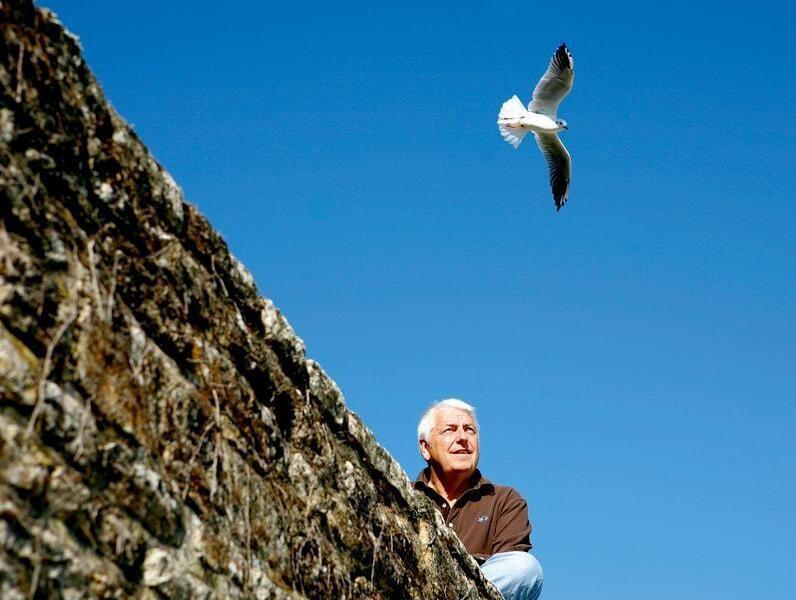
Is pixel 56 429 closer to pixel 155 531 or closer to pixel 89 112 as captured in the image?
pixel 155 531

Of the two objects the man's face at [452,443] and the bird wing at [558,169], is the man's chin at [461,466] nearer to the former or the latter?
the man's face at [452,443]

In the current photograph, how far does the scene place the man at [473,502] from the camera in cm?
638

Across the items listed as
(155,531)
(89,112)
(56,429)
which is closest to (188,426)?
(155,531)

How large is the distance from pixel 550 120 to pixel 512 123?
685mm

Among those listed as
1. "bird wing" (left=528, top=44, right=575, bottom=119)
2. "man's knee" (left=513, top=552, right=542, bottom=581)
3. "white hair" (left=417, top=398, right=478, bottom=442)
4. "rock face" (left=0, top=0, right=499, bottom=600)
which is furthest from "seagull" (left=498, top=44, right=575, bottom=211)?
"rock face" (left=0, top=0, right=499, bottom=600)

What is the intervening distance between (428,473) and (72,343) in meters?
5.01

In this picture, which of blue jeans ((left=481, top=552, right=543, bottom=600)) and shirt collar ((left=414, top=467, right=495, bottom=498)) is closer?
blue jeans ((left=481, top=552, right=543, bottom=600))

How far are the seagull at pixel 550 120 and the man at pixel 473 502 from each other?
9307 mm

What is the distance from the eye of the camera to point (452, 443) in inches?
297

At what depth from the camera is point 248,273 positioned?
425 cm

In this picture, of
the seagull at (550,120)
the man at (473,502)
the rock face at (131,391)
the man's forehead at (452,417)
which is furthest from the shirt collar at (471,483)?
the seagull at (550,120)

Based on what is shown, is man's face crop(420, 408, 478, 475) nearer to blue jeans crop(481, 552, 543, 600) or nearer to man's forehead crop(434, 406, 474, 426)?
man's forehead crop(434, 406, 474, 426)

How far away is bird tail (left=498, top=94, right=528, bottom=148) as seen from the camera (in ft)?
53.6

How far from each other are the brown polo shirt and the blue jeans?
0.19 meters
